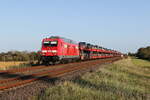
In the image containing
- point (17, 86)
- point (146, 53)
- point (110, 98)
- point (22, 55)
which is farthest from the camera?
point (146, 53)

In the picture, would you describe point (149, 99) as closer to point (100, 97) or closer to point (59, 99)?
point (100, 97)

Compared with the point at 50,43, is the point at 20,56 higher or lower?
lower

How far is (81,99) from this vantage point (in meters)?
7.66

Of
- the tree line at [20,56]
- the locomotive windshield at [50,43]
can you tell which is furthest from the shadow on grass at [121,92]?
the tree line at [20,56]

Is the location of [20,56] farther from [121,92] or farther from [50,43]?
[121,92]

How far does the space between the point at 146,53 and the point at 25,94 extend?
14019cm

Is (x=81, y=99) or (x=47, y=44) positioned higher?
(x=47, y=44)

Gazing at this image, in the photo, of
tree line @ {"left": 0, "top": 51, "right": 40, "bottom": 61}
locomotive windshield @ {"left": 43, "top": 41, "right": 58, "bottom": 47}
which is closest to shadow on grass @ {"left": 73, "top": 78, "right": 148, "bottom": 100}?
locomotive windshield @ {"left": 43, "top": 41, "right": 58, "bottom": 47}

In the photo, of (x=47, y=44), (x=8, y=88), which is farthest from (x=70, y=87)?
(x=47, y=44)

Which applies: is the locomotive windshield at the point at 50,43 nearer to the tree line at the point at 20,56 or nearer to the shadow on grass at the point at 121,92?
the tree line at the point at 20,56

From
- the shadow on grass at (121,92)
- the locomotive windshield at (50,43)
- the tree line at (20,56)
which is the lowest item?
the shadow on grass at (121,92)

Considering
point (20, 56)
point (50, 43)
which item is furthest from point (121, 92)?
point (20, 56)

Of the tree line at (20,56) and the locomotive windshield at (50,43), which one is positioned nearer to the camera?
the locomotive windshield at (50,43)

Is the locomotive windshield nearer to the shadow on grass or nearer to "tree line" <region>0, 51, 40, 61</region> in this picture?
"tree line" <region>0, 51, 40, 61</region>
